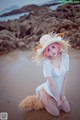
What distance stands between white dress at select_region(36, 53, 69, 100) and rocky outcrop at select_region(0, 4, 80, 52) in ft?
0.47

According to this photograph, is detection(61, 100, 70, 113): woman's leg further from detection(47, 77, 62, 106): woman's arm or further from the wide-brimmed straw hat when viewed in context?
the wide-brimmed straw hat

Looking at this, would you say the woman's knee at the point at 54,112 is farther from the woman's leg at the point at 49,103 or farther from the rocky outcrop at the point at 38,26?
the rocky outcrop at the point at 38,26

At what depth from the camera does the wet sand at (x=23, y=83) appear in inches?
63.8

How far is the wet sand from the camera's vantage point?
1.62 meters

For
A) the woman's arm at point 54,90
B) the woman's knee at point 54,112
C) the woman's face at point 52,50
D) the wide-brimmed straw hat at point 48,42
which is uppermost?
A: the wide-brimmed straw hat at point 48,42

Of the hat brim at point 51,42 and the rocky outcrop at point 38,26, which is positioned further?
the rocky outcrop at point 38,26

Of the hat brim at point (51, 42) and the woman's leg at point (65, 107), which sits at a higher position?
the hat brim at point (51, 42)

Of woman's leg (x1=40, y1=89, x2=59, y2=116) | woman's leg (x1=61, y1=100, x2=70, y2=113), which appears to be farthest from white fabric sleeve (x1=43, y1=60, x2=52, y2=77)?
woman's leg (x1=61, y1=100, x2=70, y2=113)

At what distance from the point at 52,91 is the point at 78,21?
1.79 ft

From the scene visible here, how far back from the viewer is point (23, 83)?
5.52 ft

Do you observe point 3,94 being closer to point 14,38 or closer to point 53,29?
point 14,38

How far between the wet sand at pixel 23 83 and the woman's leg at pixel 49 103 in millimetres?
30

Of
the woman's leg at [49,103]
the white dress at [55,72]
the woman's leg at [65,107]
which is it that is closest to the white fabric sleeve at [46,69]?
the white dress at [55,72]

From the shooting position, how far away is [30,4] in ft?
5.76
